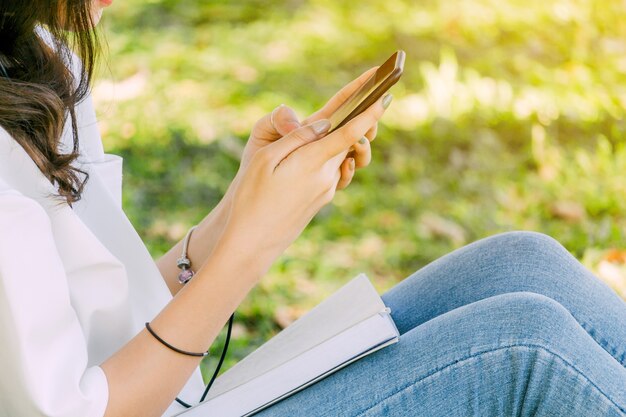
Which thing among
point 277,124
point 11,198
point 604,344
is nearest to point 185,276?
point 277,124

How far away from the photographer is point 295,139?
121 cm

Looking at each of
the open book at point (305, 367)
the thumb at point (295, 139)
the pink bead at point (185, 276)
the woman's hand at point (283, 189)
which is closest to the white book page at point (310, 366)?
the open book at point (305, 367)

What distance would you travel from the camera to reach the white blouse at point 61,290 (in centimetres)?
100

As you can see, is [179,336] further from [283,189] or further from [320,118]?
[320,118]

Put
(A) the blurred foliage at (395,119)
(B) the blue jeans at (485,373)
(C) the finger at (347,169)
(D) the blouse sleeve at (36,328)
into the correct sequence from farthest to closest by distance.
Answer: (A) the blurred foliage at (395,119), (C) the finger at (347,169), (B) the blue jeans at (485,373), (D) the blouse sleeve at (36,328)

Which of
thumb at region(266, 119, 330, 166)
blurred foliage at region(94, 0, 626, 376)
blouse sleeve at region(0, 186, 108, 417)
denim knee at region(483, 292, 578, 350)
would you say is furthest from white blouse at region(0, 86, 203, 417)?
blurred foliage at region(94, 0, 626, 376)

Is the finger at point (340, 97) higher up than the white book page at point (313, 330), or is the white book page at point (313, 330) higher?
the finger at point (340, 97)

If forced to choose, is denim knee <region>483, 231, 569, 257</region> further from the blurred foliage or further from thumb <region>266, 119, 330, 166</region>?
the blurred foliage

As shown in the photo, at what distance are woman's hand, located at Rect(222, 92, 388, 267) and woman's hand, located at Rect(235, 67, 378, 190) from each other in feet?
0.44

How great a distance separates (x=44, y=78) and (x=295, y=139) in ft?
1.14

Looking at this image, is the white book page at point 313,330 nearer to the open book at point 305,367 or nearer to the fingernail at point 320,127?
the open book at point 305,367

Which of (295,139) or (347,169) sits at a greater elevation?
(295,139)

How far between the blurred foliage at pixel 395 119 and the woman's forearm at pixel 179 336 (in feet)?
3.23

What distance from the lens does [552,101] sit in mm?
3275
